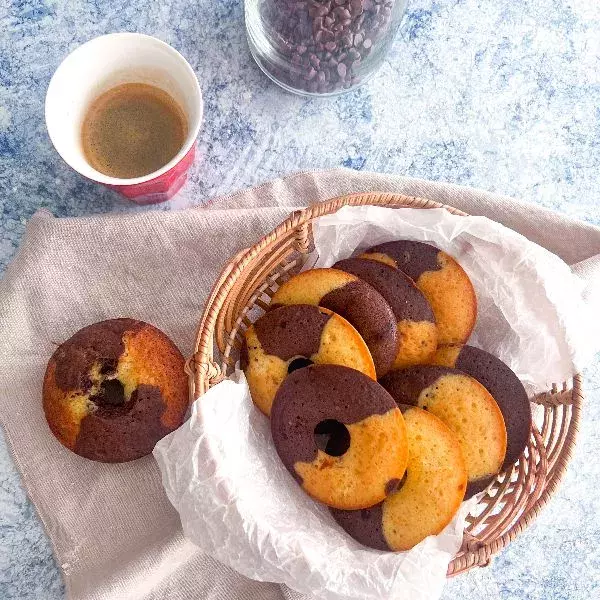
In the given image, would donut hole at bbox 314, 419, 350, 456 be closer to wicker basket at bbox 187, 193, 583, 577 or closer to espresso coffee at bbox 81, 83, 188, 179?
wicker basket at bbox 187, 193, 583, 577

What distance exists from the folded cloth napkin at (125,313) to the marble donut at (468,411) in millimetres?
215

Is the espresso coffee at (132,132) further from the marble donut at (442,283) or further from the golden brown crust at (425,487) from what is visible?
the golden brown crust at (425,487)

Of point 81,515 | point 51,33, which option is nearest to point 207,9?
point 51,33

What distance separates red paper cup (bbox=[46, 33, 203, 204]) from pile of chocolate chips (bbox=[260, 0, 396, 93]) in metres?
0.13

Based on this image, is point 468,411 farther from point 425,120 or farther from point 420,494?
point 425,120

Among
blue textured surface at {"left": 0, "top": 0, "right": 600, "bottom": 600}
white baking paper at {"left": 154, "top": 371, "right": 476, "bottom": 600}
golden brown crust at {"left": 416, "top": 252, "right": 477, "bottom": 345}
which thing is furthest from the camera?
blue textured surface at {"left": 0, "top": 0, "right": 600, "bottom": 600}

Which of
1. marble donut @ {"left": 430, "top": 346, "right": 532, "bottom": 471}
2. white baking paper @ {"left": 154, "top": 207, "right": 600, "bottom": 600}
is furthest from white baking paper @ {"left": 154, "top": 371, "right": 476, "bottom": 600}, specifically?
marble donut @ {"left": 430, "top": 346, "right": 532, "bottom": 471}

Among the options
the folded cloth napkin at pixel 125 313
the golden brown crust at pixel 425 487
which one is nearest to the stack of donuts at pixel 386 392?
the golden brown crust at pixel 425 487

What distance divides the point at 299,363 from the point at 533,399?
285 millimetres

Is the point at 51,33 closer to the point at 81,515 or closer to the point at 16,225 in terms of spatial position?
the point at 16,225

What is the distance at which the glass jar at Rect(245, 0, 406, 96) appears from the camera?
2.56 ft

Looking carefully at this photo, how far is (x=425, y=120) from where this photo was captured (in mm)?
962

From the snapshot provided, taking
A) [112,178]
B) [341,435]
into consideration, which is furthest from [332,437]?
[112,178]

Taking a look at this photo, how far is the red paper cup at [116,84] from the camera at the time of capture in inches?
30.4
